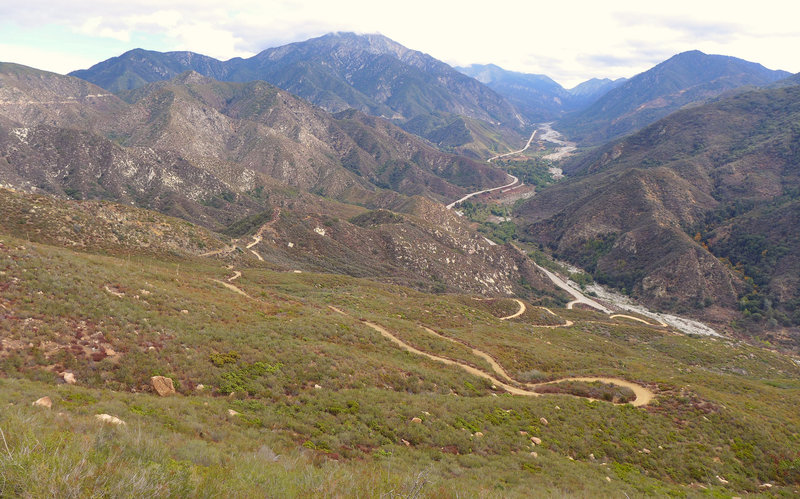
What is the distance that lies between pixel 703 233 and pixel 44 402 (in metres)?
202

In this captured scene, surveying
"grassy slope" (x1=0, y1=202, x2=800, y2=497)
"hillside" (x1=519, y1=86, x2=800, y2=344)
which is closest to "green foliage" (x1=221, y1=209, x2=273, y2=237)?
"grassy slope" (x1=0, y1=202, x2=800, y2=497)

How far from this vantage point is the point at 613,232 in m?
162

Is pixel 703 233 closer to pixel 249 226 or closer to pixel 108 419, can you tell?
pixel 249 226

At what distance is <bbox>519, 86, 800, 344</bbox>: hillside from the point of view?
125 metres

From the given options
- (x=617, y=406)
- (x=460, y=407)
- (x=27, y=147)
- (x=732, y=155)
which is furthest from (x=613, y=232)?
(x=27, y=147)

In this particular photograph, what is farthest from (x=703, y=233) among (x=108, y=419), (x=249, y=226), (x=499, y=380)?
(x=108, y=419)

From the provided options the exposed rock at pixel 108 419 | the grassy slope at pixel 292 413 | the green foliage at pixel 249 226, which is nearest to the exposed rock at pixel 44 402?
the grassy slope at pixel 292 413

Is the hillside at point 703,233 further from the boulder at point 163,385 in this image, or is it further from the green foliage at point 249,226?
the boulder at point 163,385

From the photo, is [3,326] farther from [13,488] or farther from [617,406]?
[617,406]

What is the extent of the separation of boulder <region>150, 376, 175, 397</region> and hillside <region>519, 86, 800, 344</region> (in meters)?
152

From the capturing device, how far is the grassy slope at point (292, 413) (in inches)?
374

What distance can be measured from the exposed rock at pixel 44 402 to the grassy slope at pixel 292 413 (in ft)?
1.12

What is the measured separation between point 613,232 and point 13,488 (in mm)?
187544

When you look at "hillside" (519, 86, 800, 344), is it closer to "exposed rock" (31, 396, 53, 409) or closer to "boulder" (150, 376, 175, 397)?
"boulder" (150, 376, 175, 397)
